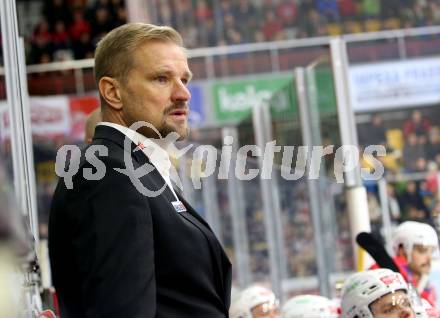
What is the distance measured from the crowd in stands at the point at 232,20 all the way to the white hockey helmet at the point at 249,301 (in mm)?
10583

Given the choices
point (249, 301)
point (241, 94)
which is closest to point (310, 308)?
point (249, 301)

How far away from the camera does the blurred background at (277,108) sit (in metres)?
5.89

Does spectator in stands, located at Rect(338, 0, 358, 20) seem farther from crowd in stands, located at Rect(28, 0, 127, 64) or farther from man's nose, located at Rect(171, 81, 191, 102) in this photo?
man's nose, located at Rect(171, 81, 191, 102)

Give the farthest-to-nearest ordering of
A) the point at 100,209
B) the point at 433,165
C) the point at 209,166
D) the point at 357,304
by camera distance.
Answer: the point at 433,165, the point at 209,166, the point at 357,304, the point at 100,209

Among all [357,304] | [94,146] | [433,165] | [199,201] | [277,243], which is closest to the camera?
[94,146]

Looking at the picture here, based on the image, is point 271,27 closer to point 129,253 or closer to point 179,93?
point 179,93

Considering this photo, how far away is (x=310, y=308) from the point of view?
5105 mm

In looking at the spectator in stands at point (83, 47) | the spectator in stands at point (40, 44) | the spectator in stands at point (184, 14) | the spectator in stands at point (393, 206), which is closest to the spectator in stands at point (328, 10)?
the spectator in stands at point (184, 14)

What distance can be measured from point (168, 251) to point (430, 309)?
9.40 feet

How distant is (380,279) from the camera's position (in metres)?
4.19

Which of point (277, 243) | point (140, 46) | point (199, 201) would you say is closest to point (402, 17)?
point (199, 201)

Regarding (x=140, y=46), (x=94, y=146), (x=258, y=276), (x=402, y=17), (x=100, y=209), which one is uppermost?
(x=402, y=17)

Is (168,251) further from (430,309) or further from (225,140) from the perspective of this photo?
(225,140)

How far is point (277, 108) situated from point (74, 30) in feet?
33.1
